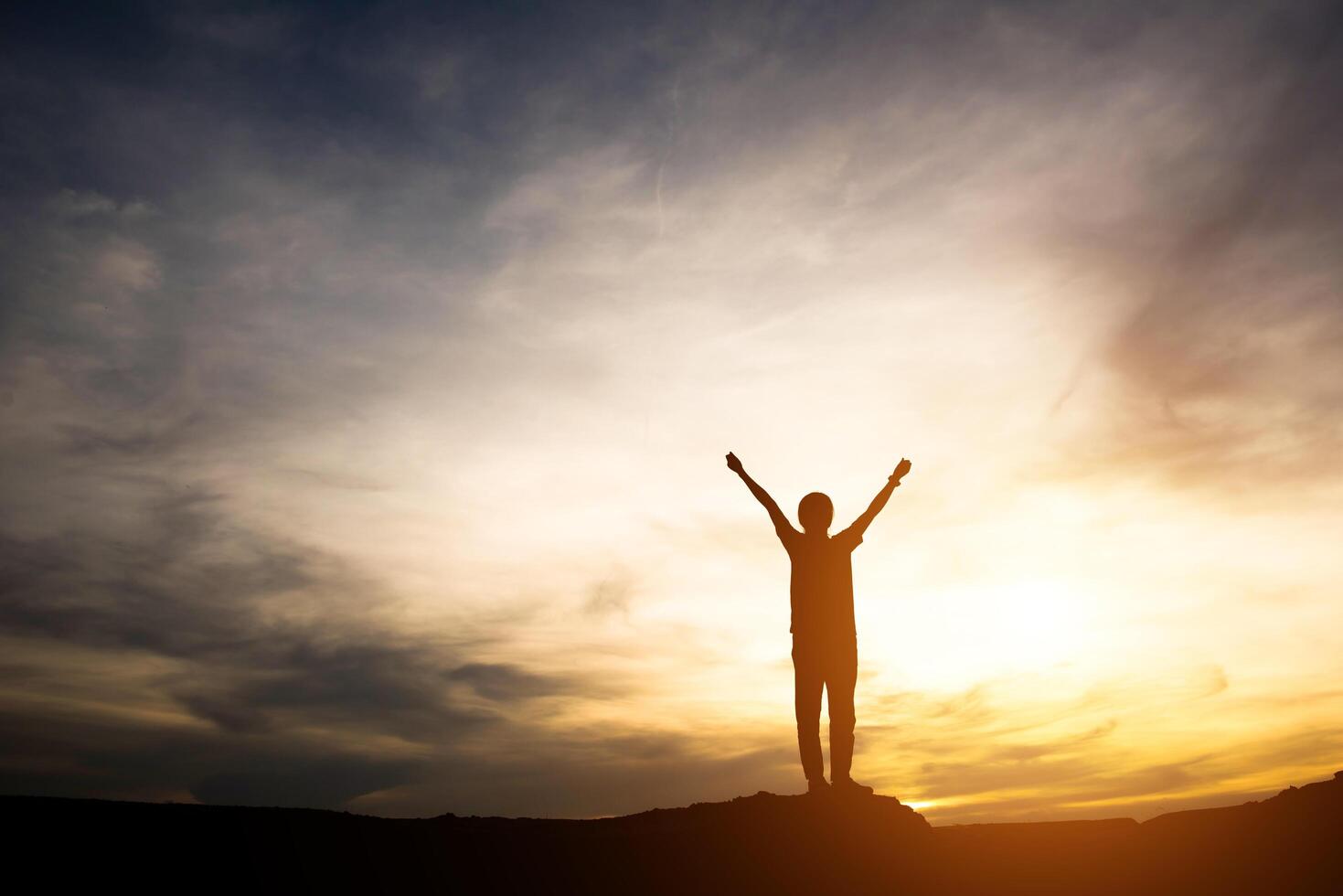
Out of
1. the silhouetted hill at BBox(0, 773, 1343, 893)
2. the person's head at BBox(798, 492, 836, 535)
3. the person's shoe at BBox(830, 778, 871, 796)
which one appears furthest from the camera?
the person's head at BBox(798, 492, 836, 535)

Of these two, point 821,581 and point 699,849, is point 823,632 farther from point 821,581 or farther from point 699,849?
point 699,849

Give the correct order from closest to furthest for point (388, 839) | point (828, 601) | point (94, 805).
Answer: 1. point (94, 805)
2. point (388, 839)
3. point (828, 601)

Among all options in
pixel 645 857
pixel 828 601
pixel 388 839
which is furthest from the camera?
pixel 828 601

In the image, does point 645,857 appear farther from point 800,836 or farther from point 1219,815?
point 1219,815

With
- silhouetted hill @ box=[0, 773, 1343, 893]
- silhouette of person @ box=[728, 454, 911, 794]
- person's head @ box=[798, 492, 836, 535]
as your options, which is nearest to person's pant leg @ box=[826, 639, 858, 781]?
silhouette of person @ box=[728, 454, 911, 794]

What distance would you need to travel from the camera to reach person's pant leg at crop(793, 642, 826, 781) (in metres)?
11.9

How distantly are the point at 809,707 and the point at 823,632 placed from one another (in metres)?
0.93

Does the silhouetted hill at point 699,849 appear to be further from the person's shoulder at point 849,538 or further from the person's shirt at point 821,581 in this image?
the person's shoulder at point 849,538

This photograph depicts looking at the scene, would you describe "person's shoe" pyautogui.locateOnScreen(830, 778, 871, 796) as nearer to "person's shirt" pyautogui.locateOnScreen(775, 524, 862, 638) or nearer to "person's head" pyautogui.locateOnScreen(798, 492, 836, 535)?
"person's shirt" pyautogui.locateOnScreen(775, 524, 862, 638)

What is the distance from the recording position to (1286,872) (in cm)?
973

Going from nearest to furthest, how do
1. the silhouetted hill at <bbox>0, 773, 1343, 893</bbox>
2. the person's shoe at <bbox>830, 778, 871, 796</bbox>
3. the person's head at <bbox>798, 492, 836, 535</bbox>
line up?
the silhouetted hill at <bbox>0, 773, 1343, 893</bbox> < the person's shoe at <bbox>830, 778, 871, 796</bbox> < the person's head at <bbox>798, 492, 836, 535</bbox>

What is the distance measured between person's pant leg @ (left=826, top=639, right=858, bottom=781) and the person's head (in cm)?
144

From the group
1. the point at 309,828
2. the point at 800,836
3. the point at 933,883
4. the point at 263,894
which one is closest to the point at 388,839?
the point at 309,828

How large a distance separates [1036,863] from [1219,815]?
239 centimetres
